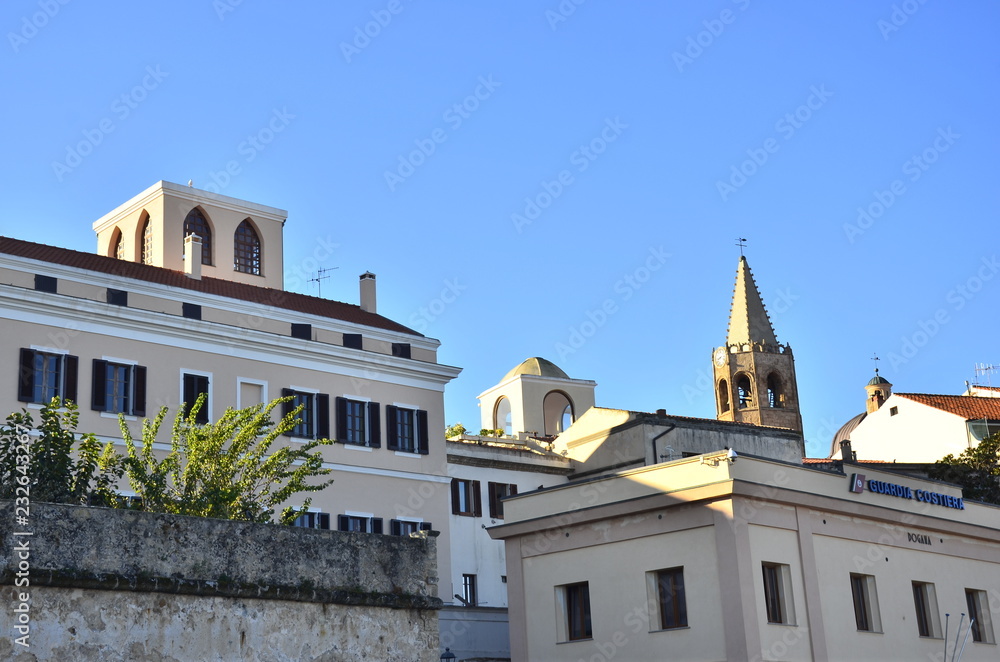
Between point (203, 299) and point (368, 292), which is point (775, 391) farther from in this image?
point (203, 299)

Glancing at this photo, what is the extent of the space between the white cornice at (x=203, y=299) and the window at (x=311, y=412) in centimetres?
244

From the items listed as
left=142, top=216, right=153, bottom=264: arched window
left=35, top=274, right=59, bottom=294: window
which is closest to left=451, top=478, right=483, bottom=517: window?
left=142, top=216, right=153, bottom=264: arched window

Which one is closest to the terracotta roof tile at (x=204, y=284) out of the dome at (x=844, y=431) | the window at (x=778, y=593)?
the window at (x=778, y=593)

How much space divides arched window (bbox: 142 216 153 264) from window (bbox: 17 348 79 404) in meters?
10.2

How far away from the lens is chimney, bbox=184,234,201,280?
40312 millimetres

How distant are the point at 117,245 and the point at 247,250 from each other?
4976mm

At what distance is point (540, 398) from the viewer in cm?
5966

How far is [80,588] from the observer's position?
597 inches

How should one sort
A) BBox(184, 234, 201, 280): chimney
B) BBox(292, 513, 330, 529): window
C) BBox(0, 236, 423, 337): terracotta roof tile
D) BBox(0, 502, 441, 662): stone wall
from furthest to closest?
BBox(184, 234, 201, 280): chimney, BBox(292, 513, 330, 529): window, BBox(0, 236, 423, 337): terracotta roof tile, BBox(0, 502, 441, 662): stone wall

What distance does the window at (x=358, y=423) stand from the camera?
3862cm

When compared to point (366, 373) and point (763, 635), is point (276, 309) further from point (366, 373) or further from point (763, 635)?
point (763, 635)

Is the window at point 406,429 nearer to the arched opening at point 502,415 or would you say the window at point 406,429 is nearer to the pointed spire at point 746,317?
the arched opening at point 502,415

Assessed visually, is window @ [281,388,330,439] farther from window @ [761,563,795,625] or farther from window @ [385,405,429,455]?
window @ [761,563,795,625]

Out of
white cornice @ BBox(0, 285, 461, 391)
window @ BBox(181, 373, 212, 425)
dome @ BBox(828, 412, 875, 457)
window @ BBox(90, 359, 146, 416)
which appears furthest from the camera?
dome @ BBox(828, 412, 875, 457)
